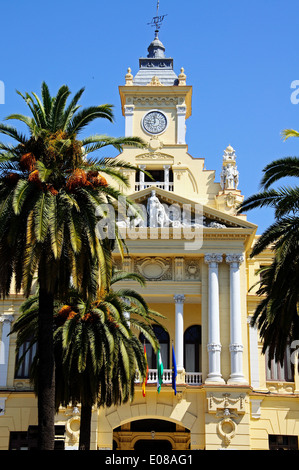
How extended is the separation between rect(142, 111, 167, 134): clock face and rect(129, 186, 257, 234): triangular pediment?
273 inches

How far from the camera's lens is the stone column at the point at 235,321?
40688 mm

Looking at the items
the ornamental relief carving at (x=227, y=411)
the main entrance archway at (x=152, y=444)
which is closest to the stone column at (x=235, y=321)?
the ornamental relief carving at (x=227, y=411)

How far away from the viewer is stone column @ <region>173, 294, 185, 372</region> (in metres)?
42.0

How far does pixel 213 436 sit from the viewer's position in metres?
39.9

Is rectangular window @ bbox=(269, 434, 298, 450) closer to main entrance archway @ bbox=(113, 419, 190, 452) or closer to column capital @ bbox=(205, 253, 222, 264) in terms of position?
main entrance archway @ bbox=(113, 419, 190, 452)

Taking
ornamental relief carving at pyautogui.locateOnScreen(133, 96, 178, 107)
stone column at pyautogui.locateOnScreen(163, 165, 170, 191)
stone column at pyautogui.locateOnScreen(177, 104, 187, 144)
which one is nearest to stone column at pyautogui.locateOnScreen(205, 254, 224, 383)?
stone column at pyautogui.locateOnScreen(163, 165, 170, 191)

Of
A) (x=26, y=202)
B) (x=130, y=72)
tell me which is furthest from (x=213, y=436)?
(x=130, y=72)

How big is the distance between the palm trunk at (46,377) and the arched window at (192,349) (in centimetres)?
2175

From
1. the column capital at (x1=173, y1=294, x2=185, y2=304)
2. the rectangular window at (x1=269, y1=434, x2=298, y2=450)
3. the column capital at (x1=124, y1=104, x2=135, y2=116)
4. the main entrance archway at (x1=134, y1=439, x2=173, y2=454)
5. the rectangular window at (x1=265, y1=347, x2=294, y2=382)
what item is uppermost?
the column capital at (x1=124, y1=104, x2=135, y2=116)

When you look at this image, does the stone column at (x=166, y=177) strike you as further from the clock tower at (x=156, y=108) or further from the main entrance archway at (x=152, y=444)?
the main entrance archway at (x=152, y=444)

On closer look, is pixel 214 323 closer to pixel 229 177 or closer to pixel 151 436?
pixel 229 177

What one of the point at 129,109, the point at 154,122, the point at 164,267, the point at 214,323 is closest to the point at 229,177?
the point at 164,267
